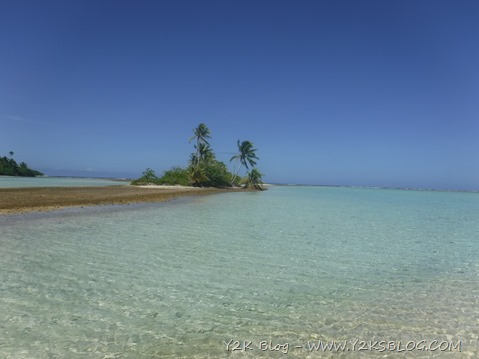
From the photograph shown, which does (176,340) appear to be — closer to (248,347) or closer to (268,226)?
(248,347)

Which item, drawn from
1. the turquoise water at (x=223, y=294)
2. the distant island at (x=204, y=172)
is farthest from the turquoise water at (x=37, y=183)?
the turquoise water at (x=223, y=294)

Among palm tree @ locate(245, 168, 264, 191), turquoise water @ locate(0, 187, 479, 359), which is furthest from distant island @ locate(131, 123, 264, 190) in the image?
turquoise water @ locate(0, 187, 479, 359)

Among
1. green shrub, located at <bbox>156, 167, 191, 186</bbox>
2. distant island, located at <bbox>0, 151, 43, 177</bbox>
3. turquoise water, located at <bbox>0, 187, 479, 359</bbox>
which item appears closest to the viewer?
turquoise water, located at <bbox>0, 187, 479, 359</bbox>

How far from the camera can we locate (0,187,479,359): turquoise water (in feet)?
15.8

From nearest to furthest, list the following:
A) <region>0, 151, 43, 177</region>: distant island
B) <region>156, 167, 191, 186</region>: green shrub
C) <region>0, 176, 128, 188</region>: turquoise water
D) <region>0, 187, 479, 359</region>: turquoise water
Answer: <region>0, 187, 479, 359</region>: turquoise water → <region>0, 176, 128, 188</region>: turquoise water → <region>156, 167, 191, 186</region>: green shrub → <region>0, 151, 43, 177</region>: distant island

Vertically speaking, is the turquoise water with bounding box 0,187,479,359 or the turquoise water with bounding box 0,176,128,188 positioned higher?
the turquoise water with bounding box 0,176,128,188

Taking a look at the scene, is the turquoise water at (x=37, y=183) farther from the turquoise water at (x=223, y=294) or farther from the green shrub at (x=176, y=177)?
the turquoise water at (x=223, y=294)

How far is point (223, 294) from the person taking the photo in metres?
6.91

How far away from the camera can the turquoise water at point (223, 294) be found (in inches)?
189

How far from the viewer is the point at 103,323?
531cm

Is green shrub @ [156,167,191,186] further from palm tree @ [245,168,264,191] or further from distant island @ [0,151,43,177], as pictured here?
distant island @ [0,151,43,177]

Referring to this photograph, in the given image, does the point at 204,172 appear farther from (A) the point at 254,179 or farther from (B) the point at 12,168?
(B) the point at 12,168

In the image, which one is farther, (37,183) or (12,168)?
(12,168)

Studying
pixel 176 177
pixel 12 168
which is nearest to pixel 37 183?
pixel 176 177
